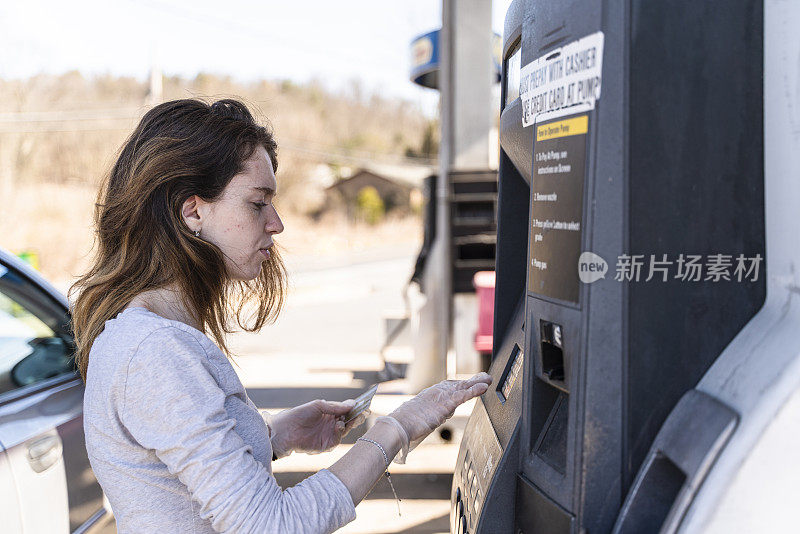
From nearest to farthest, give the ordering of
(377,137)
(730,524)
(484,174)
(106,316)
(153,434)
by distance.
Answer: (730,524) < (153,434) < (106,316) < (484,174) < (377,137)

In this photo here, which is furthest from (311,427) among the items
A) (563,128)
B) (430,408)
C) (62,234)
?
(62,234)

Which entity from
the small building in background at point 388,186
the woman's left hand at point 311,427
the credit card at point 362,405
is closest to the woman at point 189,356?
the credit card at point 362,405

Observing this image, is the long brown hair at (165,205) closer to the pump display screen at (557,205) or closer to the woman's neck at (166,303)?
the woman's neck at (166,303)

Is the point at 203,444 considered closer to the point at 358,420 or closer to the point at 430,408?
the point at 430,408

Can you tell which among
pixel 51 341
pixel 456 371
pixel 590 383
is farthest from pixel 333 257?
pixel 590 383

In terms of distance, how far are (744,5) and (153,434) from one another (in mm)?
1116

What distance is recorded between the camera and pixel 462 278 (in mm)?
5184

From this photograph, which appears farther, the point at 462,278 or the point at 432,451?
the point at 462,278

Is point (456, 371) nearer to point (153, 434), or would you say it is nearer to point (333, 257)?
point (153, 434)

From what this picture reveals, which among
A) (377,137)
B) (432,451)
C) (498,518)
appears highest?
(377,137)

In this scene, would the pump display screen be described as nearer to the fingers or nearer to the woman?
the woman

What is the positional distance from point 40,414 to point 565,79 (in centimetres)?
191

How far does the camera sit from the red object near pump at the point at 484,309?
4945mm

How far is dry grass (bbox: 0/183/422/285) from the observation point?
824 inches
